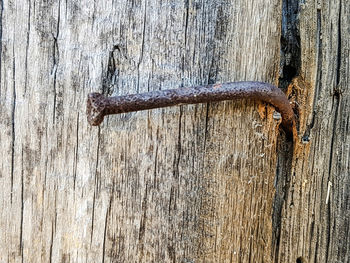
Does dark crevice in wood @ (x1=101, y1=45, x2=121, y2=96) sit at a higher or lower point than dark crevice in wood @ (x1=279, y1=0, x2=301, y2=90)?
lower

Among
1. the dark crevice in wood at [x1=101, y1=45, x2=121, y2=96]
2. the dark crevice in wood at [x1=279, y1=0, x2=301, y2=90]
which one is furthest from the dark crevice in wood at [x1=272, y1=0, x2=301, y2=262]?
the dark crevice in wood at [x1=101, y1=45, x2=121, y2=96]

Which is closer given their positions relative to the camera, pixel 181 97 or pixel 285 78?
pixel 181 97

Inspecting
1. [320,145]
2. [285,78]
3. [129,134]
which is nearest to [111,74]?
[129,134]

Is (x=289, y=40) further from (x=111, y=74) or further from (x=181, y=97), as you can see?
(x=111, y=74)

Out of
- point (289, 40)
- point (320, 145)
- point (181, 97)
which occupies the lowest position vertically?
point (320, 145)

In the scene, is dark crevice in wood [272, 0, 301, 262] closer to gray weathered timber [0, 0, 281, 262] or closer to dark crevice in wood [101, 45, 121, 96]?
gray weathered timber [0, 0, 281, 262]

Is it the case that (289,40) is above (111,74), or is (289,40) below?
above

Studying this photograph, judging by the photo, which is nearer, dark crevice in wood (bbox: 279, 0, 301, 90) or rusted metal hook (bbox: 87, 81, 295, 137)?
rusted metal hook (bbox: 87, 81, 295, 137)

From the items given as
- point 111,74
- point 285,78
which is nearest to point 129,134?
point 111,74

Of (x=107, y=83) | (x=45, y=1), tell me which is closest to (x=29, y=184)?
(x=107, y=83)
